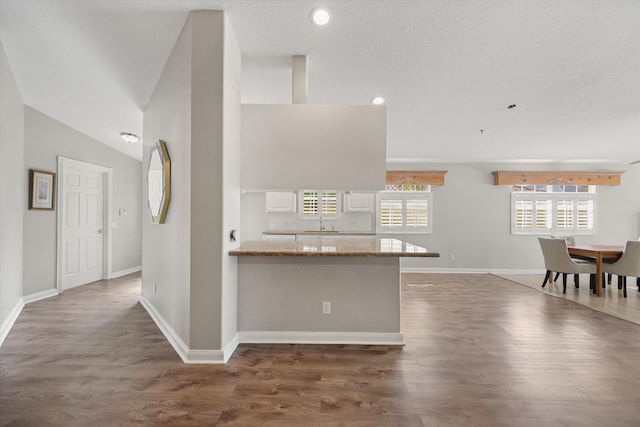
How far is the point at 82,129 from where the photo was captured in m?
4.82

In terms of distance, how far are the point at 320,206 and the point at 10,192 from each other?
453cm

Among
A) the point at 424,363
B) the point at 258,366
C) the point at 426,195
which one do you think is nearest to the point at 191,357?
the point at 258,366

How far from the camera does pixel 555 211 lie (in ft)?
21.9

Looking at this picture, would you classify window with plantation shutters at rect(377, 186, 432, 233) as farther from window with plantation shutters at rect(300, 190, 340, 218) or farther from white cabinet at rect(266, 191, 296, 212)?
white cabinet at rect(266, 191, 296, 212)

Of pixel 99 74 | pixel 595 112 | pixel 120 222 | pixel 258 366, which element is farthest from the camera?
pixel 120 222

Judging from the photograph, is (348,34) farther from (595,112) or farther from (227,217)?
(595,112)

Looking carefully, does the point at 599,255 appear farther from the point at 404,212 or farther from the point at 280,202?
the point at 280,202

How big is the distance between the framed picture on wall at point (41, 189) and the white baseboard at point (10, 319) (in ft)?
4.22

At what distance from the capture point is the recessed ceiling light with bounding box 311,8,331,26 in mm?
2383

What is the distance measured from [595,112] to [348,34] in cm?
402

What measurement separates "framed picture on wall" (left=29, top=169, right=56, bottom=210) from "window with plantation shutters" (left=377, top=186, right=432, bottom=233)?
5.68 m

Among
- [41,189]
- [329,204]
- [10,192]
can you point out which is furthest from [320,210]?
[10,192]

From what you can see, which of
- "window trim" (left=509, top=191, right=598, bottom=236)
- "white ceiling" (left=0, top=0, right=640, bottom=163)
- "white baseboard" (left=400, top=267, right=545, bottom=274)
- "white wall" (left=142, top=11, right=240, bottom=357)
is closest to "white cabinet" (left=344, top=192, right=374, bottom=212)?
"white baseboard" (left=400, top=267, right=545, bottom=274)

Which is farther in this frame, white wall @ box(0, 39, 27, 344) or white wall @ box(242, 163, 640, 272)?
white wall @ box(242, 163, 640, 272)
